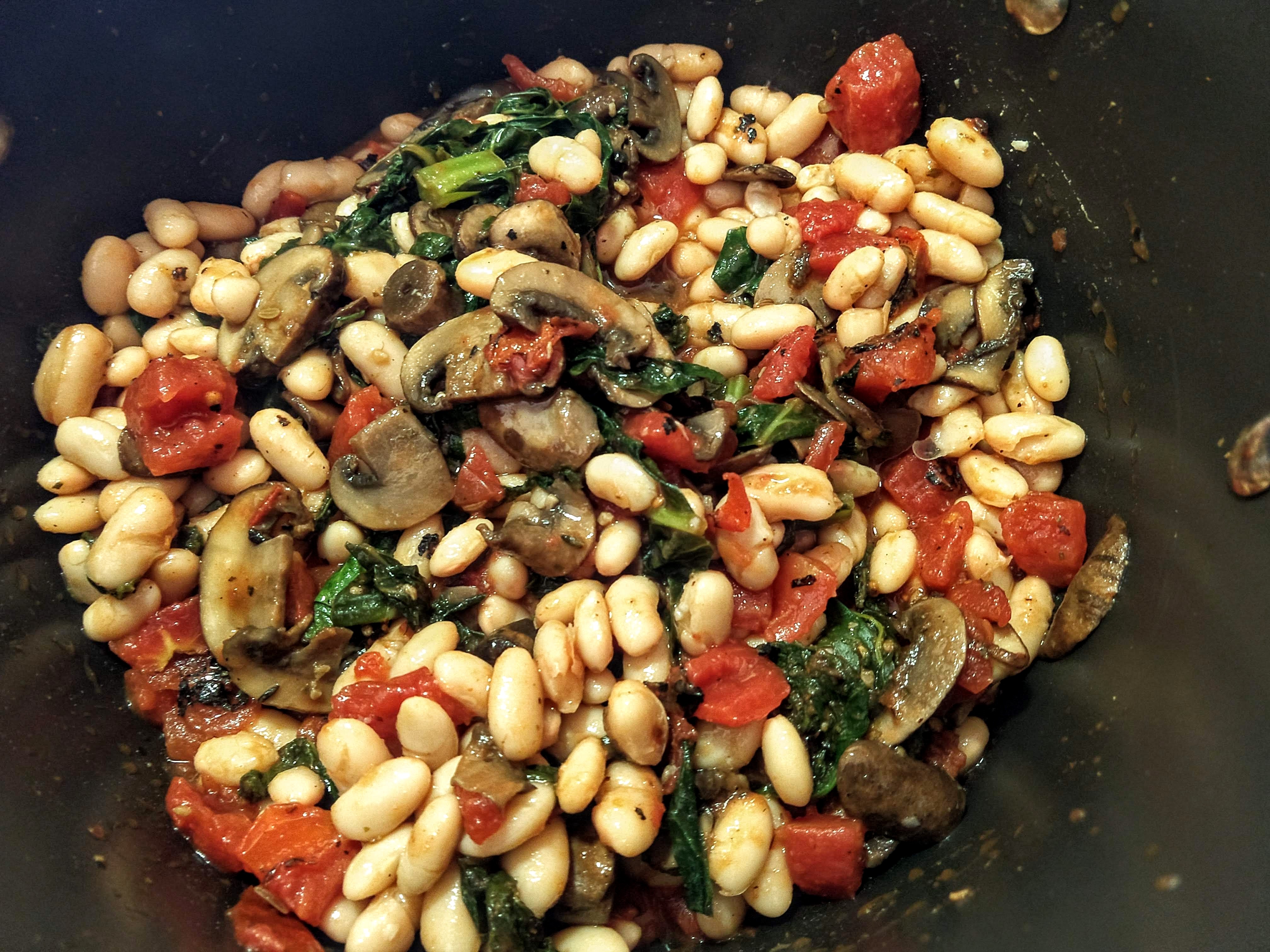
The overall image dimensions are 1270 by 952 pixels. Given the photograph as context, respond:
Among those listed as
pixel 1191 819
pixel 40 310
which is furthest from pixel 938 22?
pixel 40 310

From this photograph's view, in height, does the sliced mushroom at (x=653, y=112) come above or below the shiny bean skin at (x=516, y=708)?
above

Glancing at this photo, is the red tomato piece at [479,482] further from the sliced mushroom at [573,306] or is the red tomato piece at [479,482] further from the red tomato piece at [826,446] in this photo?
the red tomato piece at [826,446]

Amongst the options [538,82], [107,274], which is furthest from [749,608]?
[107,274]

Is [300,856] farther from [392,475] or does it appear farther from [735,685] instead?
[735,685]

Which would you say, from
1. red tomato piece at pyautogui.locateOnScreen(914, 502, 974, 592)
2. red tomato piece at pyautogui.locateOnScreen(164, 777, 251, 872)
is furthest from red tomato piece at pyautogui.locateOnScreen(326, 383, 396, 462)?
red tomato piece at pyautogui.locateOnScreen(914, 502, 974, 592)

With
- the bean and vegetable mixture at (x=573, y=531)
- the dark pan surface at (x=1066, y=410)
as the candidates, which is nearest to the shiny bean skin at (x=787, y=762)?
the bean and vegetable mixture at (x=573, y=531)

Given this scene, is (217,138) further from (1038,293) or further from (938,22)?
(1038,293)

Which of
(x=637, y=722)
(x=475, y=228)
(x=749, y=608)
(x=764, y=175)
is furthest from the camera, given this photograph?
(x=764, y=175)
